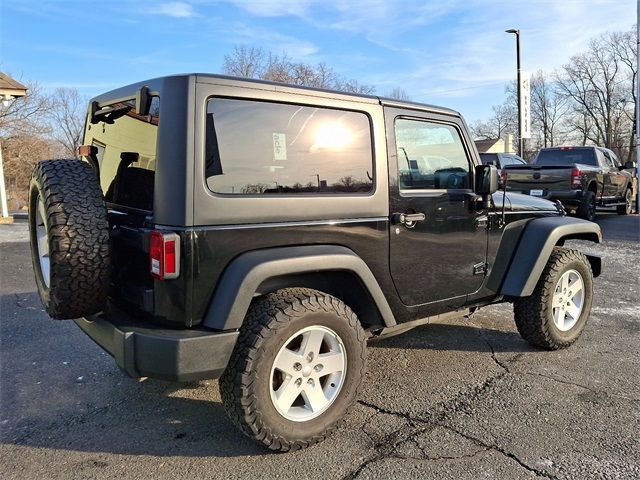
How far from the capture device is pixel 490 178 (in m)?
3.56

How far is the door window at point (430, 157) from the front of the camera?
10.8 feet

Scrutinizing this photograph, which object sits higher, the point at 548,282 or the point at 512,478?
the point at 548,282

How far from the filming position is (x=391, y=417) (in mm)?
3061

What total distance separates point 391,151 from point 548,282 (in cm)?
179

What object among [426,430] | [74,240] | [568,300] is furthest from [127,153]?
[568,300]

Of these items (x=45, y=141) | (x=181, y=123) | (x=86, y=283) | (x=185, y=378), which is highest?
(x=45, y=141)

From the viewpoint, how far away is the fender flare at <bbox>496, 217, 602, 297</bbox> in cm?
381

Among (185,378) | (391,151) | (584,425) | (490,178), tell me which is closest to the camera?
(185,378)

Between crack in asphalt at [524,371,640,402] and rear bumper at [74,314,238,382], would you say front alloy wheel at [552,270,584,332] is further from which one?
rear bumper at [74,314,238,382]

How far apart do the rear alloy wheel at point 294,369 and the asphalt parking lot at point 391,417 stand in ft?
0.53

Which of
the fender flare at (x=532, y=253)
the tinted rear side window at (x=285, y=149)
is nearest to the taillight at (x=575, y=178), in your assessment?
the fender flare at (x=532, y=253)

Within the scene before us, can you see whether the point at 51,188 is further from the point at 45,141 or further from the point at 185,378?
the point at 45,141

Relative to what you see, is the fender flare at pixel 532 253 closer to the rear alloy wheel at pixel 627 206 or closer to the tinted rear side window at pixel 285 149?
the tinted rear side window at pixel 285 149

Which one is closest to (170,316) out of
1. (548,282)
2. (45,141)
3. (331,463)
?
(331,463)
